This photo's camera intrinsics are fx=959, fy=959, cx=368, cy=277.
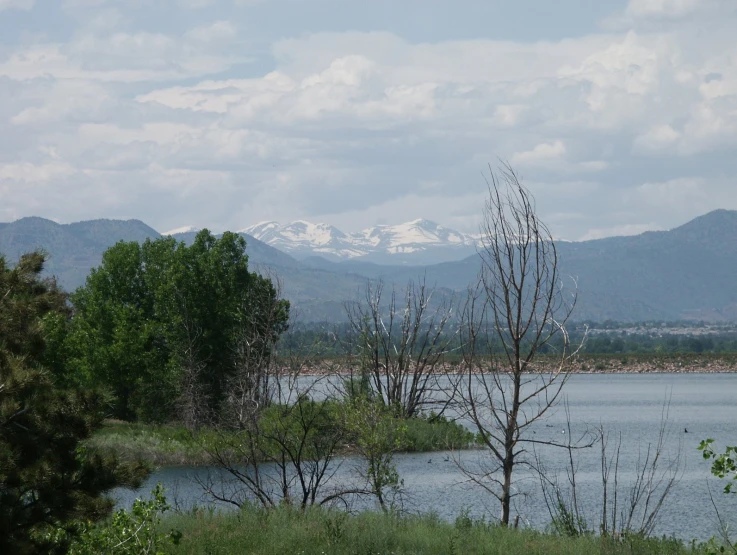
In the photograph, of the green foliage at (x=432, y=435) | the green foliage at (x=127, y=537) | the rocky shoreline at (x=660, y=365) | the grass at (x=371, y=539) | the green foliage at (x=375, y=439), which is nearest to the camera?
the green foliage at (x=127, y=537)

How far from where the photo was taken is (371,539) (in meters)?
14.8

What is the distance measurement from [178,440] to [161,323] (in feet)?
31.2

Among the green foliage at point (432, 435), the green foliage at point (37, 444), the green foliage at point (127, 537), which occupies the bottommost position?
the green foliage at point (432, 435)

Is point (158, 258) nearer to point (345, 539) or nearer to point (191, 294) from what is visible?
point (191, 294)

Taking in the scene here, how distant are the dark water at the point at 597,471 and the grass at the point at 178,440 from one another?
101 centimetres

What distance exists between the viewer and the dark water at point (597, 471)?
25.7 meters

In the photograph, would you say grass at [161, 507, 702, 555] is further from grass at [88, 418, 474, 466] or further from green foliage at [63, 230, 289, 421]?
green foliage at [63, 230, 289, 421]

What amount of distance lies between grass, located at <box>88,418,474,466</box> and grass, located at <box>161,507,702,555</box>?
23698 millimetres

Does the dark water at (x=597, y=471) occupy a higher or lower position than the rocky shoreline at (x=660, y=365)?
lower

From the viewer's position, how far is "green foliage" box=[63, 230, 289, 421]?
50.7 m

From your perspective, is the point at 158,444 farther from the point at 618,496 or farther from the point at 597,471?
the point at 618,496

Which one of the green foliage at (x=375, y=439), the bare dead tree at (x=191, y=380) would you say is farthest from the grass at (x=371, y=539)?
the bare dead tree at (x=191, y=380)

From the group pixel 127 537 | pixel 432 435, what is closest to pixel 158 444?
pixel 432 435

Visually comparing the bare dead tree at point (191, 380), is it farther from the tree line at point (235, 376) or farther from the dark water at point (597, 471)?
the dark water at point (597, 471)
